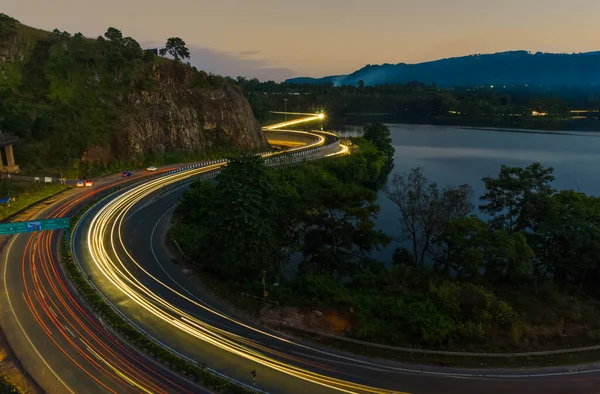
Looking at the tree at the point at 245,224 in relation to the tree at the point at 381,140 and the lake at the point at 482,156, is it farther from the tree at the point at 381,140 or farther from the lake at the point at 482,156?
the tree at the point at 381,140

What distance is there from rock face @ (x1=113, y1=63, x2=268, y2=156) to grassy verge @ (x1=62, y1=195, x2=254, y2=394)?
55091 mm

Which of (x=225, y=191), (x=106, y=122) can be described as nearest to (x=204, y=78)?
(x=106, y=122)

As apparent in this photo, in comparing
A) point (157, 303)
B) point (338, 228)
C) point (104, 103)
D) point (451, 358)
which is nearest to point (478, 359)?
point (451, 358)

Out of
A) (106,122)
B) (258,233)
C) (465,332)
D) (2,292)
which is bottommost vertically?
(465,332)

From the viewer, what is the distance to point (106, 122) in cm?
8425

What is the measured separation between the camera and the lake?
78512 mm

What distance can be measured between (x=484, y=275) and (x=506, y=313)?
7.44 meters

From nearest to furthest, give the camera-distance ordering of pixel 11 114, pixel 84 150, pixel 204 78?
pixel 11 114
pixel 84 150
pixel 204 78

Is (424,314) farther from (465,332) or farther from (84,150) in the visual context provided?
(84,150)

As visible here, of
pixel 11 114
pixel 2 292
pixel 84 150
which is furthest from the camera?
pixel 84 150

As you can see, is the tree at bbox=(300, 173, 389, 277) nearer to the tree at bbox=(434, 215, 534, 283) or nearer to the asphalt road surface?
the tree at bbox=(434, 215, 534, 283)

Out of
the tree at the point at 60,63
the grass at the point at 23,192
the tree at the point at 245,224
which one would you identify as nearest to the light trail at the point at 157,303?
the tree at the point at 245,224

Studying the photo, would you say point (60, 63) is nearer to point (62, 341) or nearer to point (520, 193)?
point (62, 341)

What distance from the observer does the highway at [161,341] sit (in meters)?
24.0
